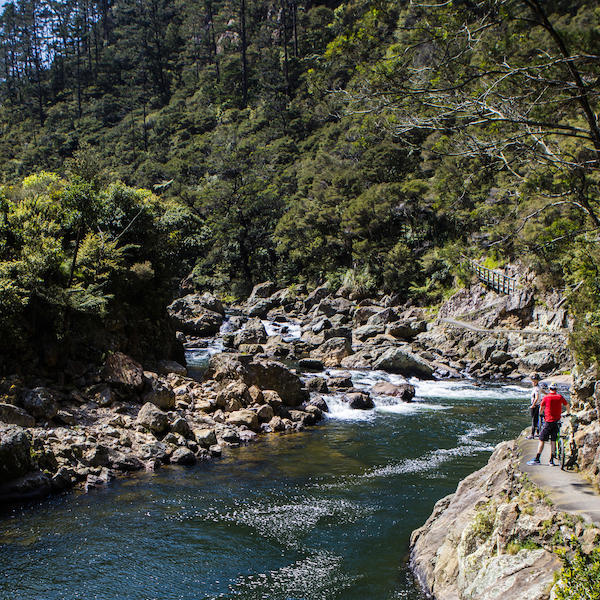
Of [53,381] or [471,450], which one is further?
[53,381]

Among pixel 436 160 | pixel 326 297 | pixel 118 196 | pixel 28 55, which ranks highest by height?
pixel 28 55

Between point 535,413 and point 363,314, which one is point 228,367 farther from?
point 363,314

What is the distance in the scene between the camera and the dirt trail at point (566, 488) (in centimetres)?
647

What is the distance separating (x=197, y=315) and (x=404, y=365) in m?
17.4

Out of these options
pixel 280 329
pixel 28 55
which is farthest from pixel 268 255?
pixel 28 55

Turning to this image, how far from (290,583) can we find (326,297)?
1408 inches

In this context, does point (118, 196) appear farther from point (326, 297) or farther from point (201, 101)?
point (201, 101)

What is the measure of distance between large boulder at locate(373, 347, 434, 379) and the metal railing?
294 inches

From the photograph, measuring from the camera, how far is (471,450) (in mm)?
15836

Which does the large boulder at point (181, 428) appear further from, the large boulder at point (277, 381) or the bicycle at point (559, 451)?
the bicycle at point (559, 451)

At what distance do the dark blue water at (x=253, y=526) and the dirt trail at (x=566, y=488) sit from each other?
100 inches

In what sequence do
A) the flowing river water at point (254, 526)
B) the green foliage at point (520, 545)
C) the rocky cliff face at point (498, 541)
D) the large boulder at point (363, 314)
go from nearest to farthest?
the rocky cliff face at point (498, 541), the green foliage at point (520, 545), the flowing river water at point (254, 526), the large boulder at point (363, 314)

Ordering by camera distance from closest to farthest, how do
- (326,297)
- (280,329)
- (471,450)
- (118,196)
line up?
(471,450), (118,196), (280,329), (326,297)

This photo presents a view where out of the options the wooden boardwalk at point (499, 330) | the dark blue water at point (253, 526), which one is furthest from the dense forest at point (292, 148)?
the dark blue water at point (253, 526)
